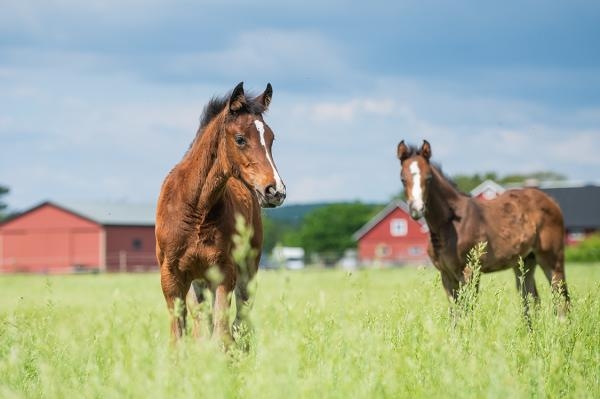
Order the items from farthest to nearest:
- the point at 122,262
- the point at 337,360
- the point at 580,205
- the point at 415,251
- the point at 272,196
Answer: the point at 415,251 → the point at 580,205 → the point at 122,262 → the point at 272,196 → the point at 337,360

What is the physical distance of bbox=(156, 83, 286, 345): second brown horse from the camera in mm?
6844

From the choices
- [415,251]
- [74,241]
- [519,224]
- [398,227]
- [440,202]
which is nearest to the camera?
[440,202]

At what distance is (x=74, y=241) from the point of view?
6900 centimetres

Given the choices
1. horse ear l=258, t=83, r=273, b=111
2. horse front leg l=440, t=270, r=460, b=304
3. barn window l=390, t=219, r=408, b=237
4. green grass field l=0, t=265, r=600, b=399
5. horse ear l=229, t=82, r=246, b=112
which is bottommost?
green grass field l=0, t=265, r=600, b=399

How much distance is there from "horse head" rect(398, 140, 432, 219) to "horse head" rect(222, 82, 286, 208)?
379cm

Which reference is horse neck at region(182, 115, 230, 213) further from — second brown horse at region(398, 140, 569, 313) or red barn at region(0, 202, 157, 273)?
red barn at region(0, 202, 157, 273)

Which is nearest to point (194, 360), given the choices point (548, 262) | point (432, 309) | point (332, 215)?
point (432, 309)

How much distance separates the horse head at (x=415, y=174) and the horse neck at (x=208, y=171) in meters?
4.01

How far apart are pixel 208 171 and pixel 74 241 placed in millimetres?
65073

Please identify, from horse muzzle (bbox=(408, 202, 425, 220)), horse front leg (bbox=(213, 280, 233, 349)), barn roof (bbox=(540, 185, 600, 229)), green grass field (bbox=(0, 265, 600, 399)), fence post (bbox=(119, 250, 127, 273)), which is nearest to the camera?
green grass field (bbox=(0, 265, 600, 399))

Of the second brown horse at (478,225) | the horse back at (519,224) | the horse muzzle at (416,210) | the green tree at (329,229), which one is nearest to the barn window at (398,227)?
the green tree at (329,229)

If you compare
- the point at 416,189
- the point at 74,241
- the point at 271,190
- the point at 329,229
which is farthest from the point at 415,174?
the point at 329,229

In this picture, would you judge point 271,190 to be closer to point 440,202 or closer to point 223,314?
point 223,314

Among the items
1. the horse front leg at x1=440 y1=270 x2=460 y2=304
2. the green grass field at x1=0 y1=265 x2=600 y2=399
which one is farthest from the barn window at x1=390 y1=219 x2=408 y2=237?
the green grass field at x1=0 y1=265 x2=600 y2=399
